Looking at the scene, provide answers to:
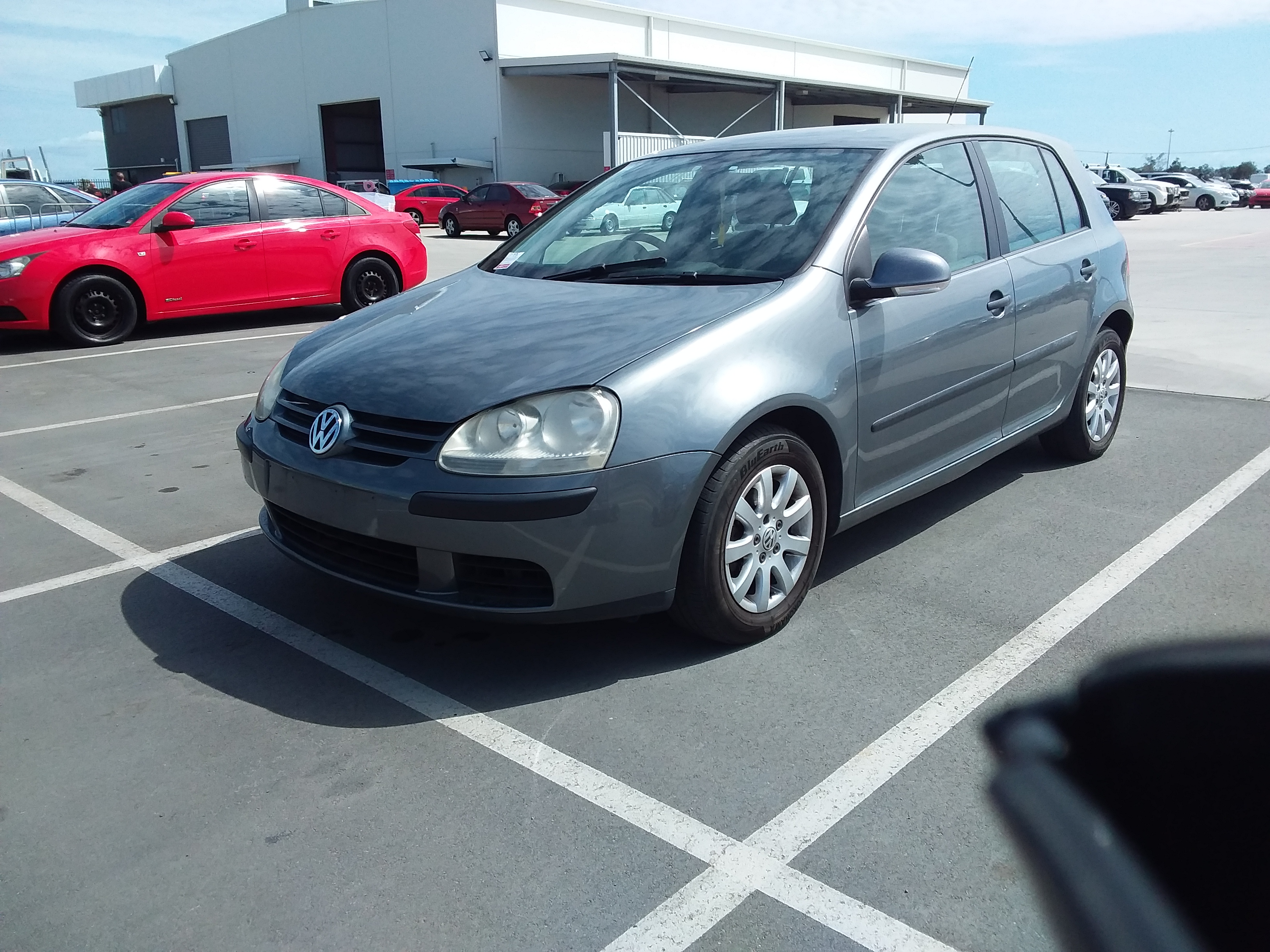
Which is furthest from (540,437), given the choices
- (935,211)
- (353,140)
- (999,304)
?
(353,140)

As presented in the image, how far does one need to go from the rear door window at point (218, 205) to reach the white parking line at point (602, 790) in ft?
22.3

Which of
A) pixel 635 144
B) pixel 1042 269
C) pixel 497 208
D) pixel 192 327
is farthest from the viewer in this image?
pixel 635 144

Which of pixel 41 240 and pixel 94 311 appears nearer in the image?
pixel 41 240

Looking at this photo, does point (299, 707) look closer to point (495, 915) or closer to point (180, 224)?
point (495, 915)

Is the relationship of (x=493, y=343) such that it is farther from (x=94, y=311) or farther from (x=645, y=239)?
(x=94, y=311)

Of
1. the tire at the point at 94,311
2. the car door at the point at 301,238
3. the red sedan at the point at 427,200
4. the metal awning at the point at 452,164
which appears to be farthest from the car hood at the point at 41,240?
the metal awning at the point at 452,164

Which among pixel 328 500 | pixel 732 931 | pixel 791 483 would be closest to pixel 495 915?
pixel 732 931

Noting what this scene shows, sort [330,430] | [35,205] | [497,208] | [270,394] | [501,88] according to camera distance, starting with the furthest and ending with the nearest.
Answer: [501,88] < [497,208] < [35,205] < [270,394] < [330,430]

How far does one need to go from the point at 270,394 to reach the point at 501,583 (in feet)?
4.16

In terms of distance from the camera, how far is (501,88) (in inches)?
1528

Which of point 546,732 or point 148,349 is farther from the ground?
point 148,349

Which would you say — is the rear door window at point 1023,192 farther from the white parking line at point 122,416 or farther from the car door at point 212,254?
the car door at point 212,254

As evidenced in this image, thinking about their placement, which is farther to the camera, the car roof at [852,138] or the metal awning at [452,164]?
the metal awning at [452,164]

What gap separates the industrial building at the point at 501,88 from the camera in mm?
38812
